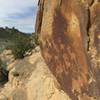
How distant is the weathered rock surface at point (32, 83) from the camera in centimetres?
1394

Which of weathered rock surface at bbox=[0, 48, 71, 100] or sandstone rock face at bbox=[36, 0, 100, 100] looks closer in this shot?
sandstone rock face at bbox=[36, 0, 100, 100]

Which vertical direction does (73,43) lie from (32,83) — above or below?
above

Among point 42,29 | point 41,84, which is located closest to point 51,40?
point 42,29

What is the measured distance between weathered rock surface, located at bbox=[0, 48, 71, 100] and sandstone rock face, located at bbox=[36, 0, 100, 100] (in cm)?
131

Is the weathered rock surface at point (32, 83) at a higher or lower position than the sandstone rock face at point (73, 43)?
lower

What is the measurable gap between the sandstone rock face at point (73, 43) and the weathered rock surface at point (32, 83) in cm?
131

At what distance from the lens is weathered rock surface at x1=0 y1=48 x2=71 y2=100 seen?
13.9m

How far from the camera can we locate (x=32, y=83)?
16578 millimetres

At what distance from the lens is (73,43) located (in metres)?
10.1

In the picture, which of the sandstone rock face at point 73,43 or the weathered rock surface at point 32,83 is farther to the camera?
the weathered rock surface at point 32,83

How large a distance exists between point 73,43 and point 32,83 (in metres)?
6.86

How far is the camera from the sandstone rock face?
30.3 ft

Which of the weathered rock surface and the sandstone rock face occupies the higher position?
the sandstone rock face

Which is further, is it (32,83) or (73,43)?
(32,83)
